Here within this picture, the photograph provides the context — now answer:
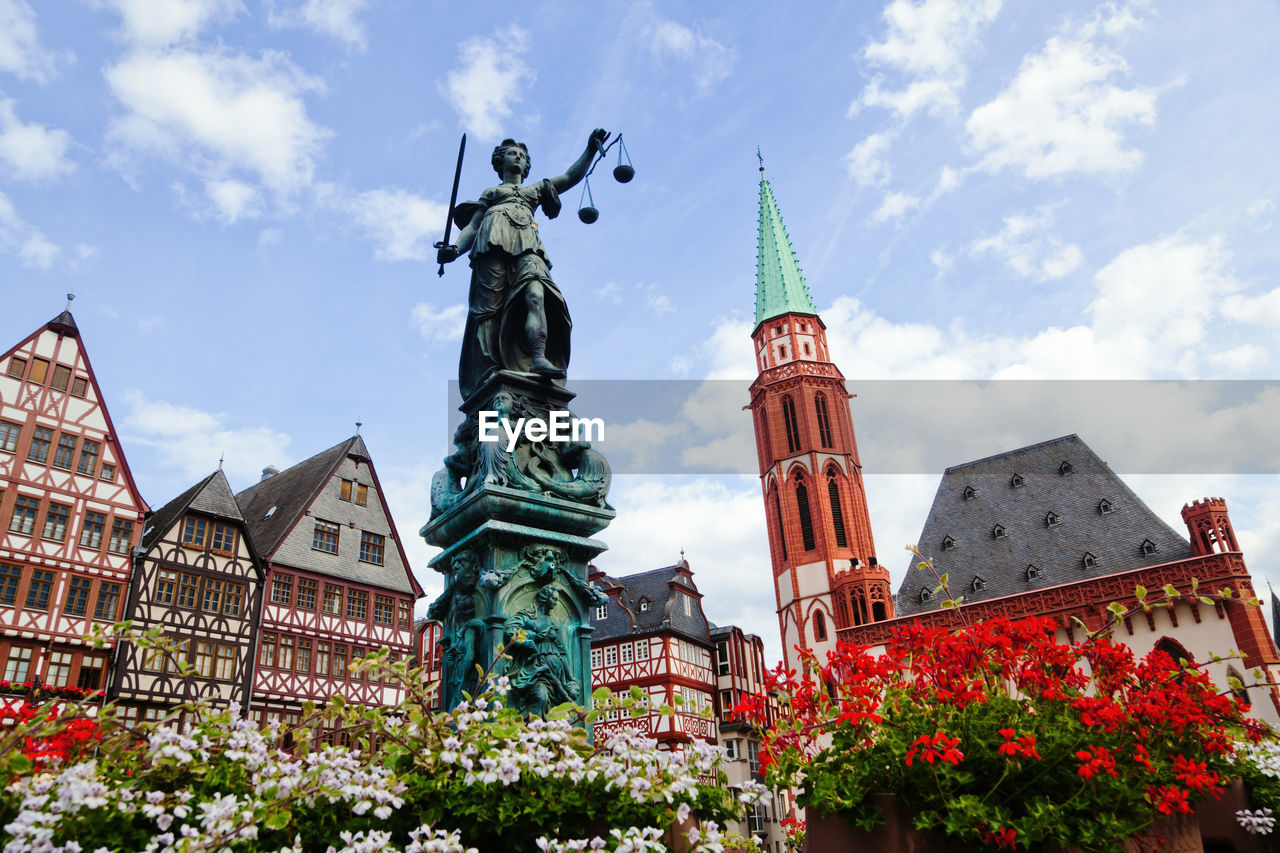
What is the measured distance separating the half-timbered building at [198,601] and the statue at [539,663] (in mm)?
18665

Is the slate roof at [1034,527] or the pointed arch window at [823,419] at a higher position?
the pointed arch window at [823,419]

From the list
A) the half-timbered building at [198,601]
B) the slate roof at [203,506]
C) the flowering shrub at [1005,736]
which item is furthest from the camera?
the slate roof at [203,506]

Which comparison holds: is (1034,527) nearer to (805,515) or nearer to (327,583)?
(805,515)

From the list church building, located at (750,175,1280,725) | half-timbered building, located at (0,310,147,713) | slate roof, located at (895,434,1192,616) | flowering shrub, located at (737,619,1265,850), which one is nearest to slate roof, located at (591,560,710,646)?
church building, located at (750,175,1280,725)

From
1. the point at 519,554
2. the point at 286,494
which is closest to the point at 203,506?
the point at 286,494

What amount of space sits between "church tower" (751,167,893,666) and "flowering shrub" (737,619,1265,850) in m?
42.3

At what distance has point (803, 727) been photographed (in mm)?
3902

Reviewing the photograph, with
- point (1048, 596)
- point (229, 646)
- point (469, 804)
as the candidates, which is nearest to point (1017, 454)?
point (1048, 596)

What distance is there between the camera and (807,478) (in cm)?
5131

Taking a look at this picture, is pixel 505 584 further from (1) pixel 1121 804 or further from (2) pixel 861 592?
(2) pixel 861 592

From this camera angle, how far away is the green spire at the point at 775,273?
58.0m

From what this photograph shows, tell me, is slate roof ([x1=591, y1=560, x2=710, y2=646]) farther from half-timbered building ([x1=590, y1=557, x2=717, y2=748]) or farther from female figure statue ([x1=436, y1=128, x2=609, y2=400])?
female figure statue ([x1=436, y1=128, x2=609, y2=400])

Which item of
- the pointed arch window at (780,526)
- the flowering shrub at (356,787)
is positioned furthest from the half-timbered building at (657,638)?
the flowering shrub at (356,787)

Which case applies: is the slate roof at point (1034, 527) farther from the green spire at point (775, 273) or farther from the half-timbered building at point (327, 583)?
the half-timbered building at point (327, 583)
